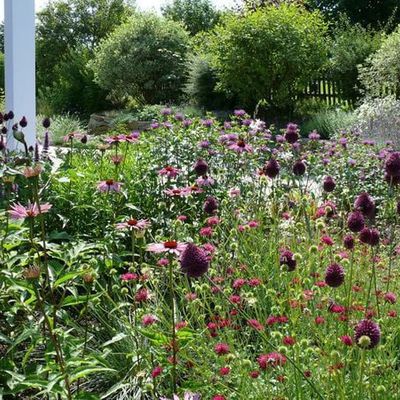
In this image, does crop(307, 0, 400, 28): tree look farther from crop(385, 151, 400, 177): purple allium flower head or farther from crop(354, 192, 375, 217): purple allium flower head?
crop(354, 192, 375, 217): purple allium flower head

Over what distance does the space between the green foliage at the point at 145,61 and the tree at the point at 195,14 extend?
8.65 metres

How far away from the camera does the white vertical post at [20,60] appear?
212 inches

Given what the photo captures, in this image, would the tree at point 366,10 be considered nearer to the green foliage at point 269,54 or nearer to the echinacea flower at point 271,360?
the green foliage at point 269,54

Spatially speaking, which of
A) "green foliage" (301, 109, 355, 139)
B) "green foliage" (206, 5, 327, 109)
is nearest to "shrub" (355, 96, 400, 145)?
"green foliage" (301, 109, 355, 139)

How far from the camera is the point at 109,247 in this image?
10.6 ft

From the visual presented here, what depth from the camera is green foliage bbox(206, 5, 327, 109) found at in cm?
1288

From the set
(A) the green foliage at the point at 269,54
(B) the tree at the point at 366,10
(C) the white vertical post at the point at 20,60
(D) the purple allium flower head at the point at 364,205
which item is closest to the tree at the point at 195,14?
(B) the tree at the point at 366,10

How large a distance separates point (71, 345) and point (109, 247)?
3.33ft

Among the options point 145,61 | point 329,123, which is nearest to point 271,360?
point 329,123

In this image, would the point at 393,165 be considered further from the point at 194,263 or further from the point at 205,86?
the point at 205,86

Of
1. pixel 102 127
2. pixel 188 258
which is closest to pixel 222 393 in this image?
pixel 188 258

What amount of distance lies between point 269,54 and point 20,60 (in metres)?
8.08

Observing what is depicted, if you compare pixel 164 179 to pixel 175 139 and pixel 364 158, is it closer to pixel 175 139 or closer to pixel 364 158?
pixel 175 139

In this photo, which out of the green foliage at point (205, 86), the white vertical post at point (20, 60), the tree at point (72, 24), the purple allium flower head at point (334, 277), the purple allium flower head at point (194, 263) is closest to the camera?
the purple allium flower head at point (194, 263)
